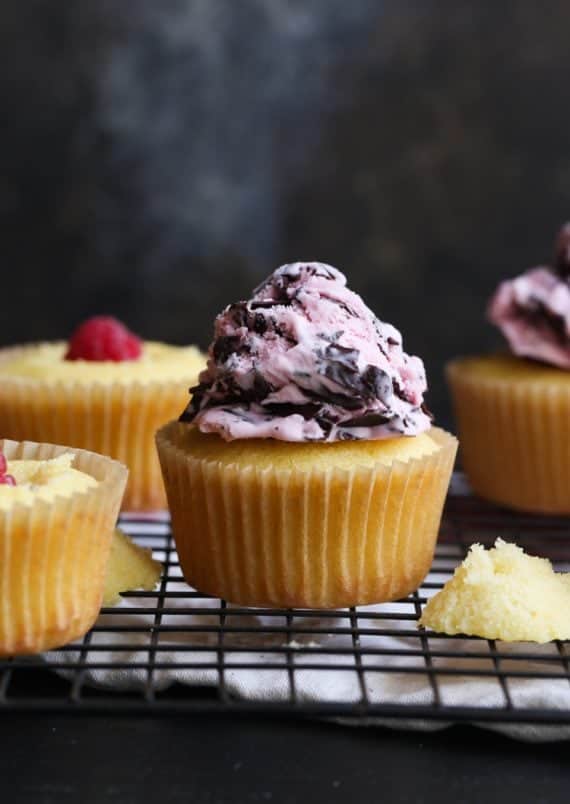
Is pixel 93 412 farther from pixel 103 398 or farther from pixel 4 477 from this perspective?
pixel 4 477

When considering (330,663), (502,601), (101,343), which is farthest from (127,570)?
(101,343)

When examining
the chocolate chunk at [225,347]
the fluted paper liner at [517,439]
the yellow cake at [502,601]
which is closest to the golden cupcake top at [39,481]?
the chocolate chunk at [225,347]

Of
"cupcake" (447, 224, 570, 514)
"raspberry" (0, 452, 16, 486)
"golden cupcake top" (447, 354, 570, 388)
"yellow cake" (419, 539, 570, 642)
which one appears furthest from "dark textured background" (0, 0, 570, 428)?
"raspberry" (0, 452, 16, 486)

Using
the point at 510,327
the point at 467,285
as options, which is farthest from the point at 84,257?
the point at 510,327

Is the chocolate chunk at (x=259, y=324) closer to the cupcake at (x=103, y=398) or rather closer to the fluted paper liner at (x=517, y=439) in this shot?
the cupcake at (x=103, y=398)

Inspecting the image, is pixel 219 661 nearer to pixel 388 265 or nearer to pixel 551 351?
pixel 551 351

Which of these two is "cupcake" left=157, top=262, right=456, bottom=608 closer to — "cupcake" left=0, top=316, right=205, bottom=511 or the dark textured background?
"cupcake" left=0, top=316, right=205, bottom=511

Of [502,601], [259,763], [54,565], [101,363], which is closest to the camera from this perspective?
[259,763]
